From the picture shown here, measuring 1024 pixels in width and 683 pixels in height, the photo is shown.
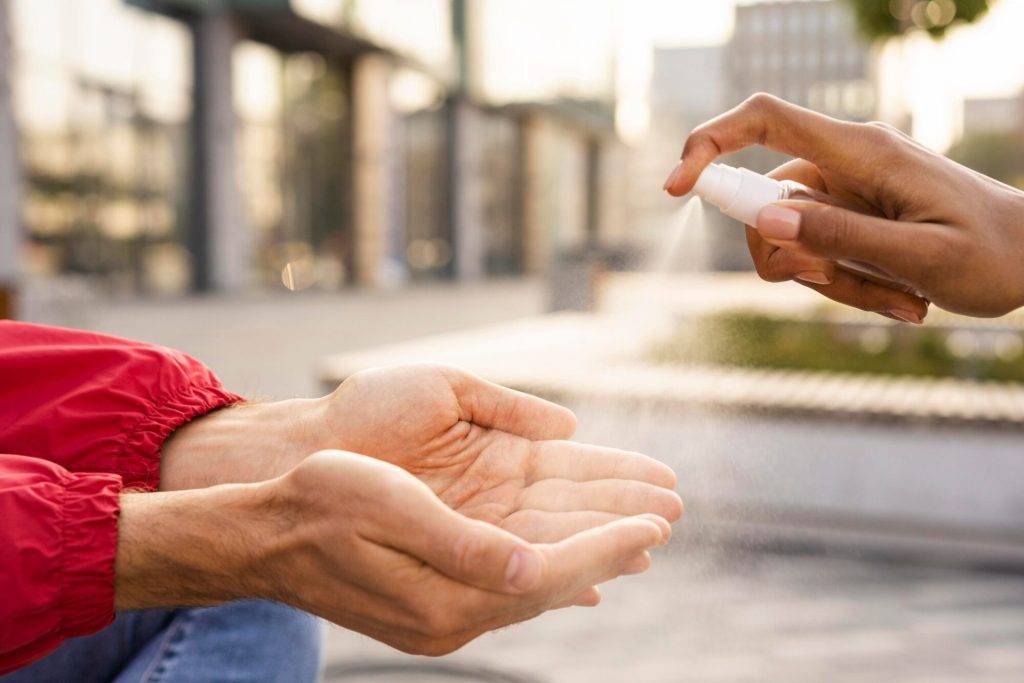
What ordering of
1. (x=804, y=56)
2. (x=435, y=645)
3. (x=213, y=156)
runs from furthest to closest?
(x=213, y=156), (x=804, y=56), (x=435, y=645)

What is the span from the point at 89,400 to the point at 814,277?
1101 millimetres

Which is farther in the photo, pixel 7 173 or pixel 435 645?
pixel 7 173

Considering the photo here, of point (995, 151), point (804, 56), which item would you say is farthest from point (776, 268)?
point (995, 151)

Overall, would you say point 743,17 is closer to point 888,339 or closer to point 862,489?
point 862,489

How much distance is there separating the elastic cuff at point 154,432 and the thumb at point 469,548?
2.17 ft

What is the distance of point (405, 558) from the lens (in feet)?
3.48

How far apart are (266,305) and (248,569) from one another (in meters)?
16.1

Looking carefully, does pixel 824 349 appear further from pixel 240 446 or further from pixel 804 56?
pixel 240 446

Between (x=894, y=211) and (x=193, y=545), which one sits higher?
(x=894, y=211)

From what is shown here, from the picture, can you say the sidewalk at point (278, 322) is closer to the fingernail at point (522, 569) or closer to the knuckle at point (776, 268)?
the knuckle at point (776, 268)

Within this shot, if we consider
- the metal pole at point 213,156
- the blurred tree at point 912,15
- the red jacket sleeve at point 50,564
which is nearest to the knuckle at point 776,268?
the red jacket sleeve at point 50,564

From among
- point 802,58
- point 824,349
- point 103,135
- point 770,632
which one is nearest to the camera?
point 770,632

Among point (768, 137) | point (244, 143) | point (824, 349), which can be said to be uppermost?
point (244, 143)

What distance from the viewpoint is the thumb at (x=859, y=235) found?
1317mm
